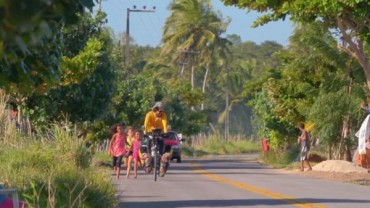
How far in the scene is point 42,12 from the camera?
119 inches

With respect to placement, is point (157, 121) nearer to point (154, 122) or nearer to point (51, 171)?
point (154, 122)

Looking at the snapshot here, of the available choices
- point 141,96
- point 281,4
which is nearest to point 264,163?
point 141,96

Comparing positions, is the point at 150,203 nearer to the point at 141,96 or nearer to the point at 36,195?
the point at 36,195

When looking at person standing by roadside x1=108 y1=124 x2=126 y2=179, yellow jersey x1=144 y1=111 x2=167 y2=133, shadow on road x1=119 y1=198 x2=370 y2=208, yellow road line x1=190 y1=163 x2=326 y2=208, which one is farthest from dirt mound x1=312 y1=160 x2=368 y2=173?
shadow on road x1=119 y1=198 x2=370 y2=208

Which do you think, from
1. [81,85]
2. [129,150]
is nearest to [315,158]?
[81,85]

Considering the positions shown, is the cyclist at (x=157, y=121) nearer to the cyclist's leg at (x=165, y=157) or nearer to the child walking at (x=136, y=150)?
the cyclist's leg at (x=165, y=157)

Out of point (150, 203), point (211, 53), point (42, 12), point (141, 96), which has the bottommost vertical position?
point (150, 203)

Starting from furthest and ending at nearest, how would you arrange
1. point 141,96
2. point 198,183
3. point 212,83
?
point 212,83, point 141,96, point 198,183

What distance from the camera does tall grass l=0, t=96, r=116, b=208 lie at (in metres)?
13.2

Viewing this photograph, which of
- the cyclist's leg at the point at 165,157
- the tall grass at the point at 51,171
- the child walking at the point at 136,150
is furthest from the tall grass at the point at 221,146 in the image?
the tall grass at the point at 51,171

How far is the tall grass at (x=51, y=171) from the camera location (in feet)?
43.5

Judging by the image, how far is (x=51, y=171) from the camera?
15.0 metres

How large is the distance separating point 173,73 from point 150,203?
68289 mm

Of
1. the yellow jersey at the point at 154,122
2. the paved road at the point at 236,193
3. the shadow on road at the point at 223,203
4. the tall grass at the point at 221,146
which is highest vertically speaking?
the tall grass at the point at 221,146
